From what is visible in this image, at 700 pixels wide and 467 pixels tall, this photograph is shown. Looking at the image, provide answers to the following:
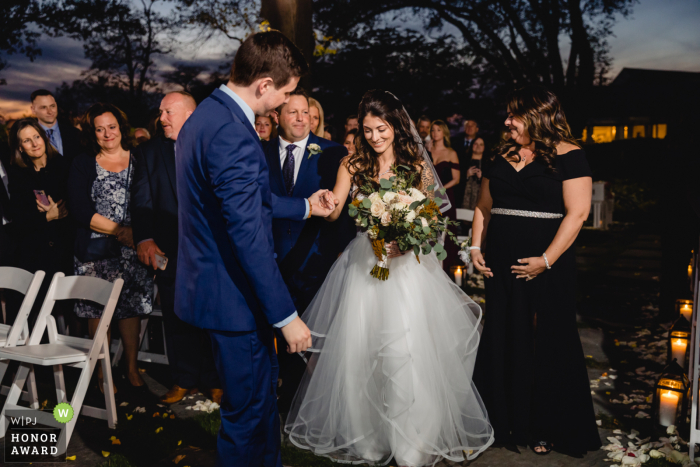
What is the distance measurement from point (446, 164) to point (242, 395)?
6006 millimetres

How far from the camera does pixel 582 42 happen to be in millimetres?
13367

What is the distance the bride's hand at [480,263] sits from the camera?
136 inches

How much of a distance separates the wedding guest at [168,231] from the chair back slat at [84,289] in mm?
459

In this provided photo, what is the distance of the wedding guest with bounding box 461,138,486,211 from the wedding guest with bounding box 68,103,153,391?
6200 millimetres

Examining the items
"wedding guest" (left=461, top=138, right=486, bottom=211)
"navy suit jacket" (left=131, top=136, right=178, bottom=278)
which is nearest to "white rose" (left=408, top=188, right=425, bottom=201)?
"navy suit jacket" (left=131, top=136, right=178, bottom=278)

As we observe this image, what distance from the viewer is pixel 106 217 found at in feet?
14.3

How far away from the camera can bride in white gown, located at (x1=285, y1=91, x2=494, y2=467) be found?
10.3 ft

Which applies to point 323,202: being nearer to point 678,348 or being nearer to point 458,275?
point 678,348

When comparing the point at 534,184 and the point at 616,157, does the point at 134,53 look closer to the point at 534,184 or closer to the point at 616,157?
the point at 534,184

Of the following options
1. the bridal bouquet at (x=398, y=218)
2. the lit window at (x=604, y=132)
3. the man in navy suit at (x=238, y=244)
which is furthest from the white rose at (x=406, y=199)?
the lit window at (x=604, y=132)

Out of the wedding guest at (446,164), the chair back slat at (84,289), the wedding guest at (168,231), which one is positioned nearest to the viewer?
the chair back slat at (84,289)

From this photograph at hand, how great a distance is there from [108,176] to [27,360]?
1613mm

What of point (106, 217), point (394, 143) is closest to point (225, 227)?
point (394, 143)

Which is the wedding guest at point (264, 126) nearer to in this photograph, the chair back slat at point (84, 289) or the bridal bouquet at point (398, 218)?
the chair back slat at point (84, 289)
